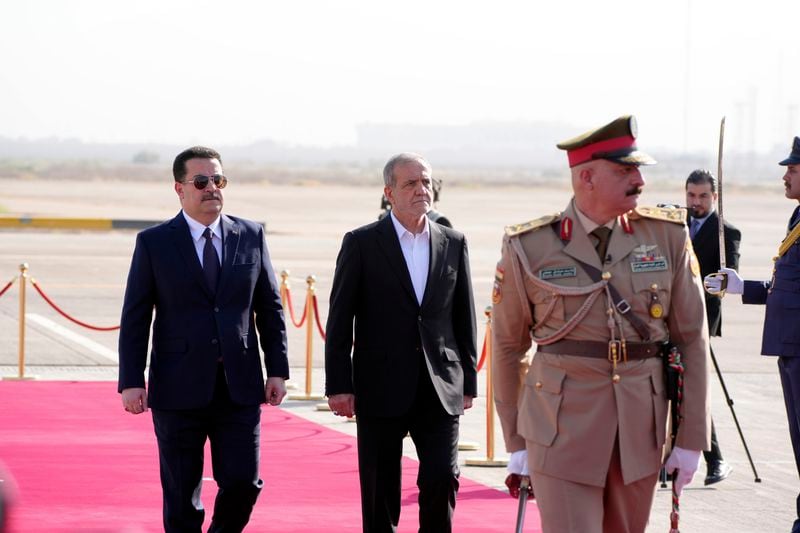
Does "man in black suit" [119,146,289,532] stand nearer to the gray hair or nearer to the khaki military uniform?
the gray hair

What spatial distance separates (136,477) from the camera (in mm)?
9242

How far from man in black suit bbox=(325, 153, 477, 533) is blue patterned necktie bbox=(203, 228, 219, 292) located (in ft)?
1.78

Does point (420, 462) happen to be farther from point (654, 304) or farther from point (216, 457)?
point (654, 304)

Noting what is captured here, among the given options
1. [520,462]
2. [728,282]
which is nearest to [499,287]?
[520,462]

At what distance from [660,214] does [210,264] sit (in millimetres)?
2225

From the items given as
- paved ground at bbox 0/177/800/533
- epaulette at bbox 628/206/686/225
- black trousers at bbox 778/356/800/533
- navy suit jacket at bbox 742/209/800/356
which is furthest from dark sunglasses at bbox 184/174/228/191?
paved ground at bbox 0/177/800/533

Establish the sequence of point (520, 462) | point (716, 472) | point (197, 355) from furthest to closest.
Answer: point (716, 472)
point (197, 355)
point (520, 462)

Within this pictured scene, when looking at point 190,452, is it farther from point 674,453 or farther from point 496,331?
point 674,453

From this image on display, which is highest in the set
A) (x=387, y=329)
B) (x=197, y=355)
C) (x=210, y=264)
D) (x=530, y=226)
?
(x=530, y=226)

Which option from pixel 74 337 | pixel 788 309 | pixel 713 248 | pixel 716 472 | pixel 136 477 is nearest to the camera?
pixel 788 309

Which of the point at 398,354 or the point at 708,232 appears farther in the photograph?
the point at 708,232

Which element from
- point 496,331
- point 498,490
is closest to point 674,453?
point 496,331

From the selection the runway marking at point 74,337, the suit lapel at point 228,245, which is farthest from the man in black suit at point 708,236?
the runway marking at point 74,337

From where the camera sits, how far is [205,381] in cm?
642
